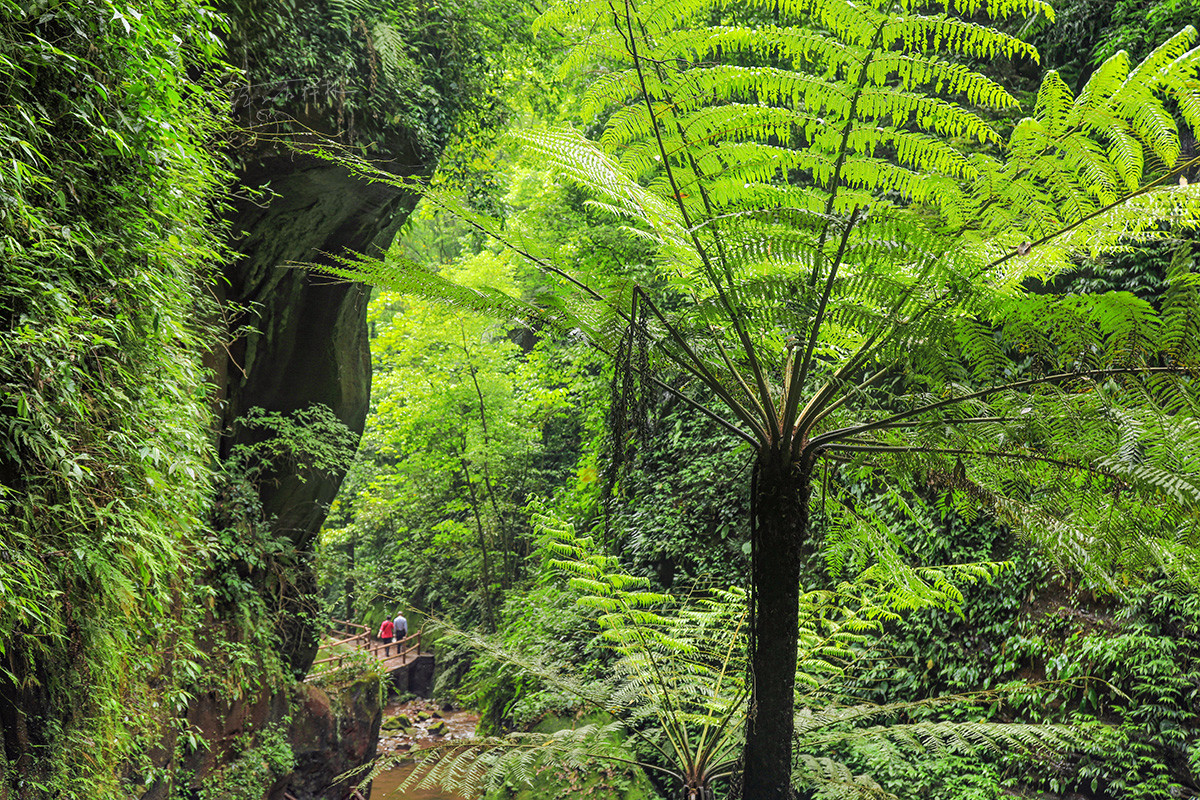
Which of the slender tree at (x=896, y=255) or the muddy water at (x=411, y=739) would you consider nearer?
the slender tree at (x=896, y=255)

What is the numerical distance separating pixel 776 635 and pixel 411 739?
1072cm

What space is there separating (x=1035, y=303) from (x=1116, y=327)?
249 mm

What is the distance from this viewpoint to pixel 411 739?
11102mm

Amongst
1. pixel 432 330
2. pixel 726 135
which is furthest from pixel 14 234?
Answer: pixel 432 330

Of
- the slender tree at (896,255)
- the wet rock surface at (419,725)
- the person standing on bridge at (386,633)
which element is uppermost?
the slender tree at (896,255)

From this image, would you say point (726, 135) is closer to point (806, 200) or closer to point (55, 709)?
point (806, 200)

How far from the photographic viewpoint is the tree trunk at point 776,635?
7.26 feet

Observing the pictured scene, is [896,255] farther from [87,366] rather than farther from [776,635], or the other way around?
[87,366]

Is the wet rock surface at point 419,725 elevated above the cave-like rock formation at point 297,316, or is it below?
below

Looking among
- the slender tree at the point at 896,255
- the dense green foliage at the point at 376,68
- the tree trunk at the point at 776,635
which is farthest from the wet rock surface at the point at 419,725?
the slender tree at the point at 896,255

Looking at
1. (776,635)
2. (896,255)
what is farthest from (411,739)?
(896,255)

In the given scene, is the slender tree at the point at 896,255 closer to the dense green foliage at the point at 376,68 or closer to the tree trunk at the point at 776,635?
the tree trunk at the point at 776,635

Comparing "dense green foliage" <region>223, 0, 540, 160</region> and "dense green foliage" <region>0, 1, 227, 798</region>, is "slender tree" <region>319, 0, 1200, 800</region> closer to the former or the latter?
"dense green foliage" <region>0, 1, 227, 798</region>

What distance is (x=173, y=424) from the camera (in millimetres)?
2873
